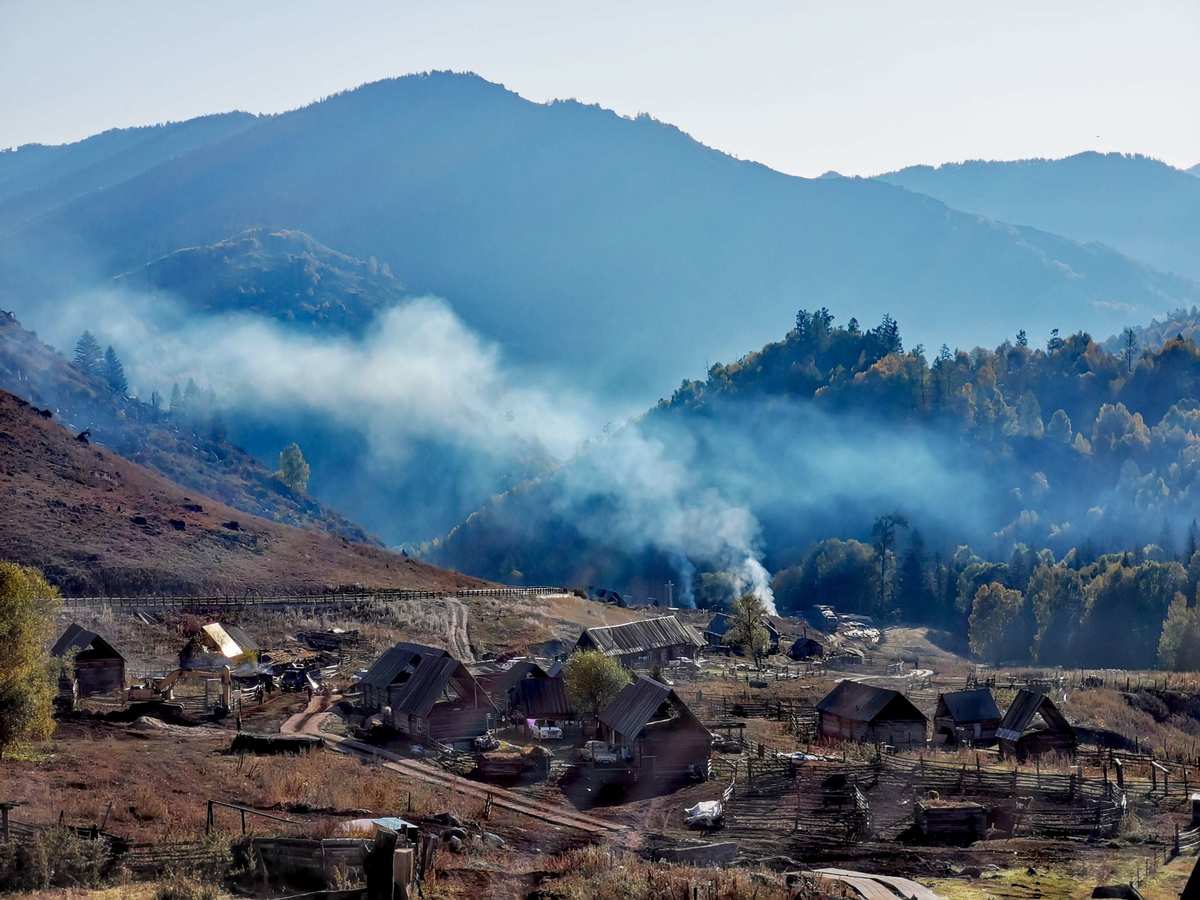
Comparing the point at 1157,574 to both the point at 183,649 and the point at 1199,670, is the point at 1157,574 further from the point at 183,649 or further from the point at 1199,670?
the point at 183,649

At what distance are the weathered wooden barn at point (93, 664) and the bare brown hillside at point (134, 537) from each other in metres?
36.4

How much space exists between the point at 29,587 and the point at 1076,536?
158 m

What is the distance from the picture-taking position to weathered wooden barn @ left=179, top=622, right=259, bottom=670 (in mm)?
77875

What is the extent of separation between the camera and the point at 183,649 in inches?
3115

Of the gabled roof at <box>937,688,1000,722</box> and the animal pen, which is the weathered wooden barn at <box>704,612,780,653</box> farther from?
the animal pen

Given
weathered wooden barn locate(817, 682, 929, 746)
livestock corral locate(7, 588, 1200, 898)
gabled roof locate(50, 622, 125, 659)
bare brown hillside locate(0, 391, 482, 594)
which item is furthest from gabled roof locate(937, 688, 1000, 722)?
bare brown hillside locate(0, 391, 482, 594)

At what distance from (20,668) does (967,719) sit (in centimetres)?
4495

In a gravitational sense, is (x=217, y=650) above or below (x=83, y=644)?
below

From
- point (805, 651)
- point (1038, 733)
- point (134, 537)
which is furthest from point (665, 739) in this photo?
point (134, 537)

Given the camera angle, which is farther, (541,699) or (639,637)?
(639,637)

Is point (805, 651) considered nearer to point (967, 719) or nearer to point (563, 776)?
point (967, 719)

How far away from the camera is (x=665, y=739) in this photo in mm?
53719

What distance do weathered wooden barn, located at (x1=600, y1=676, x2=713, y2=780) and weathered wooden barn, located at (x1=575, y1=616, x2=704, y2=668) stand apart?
29.5m

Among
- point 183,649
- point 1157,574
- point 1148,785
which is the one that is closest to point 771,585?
point 1157,574
